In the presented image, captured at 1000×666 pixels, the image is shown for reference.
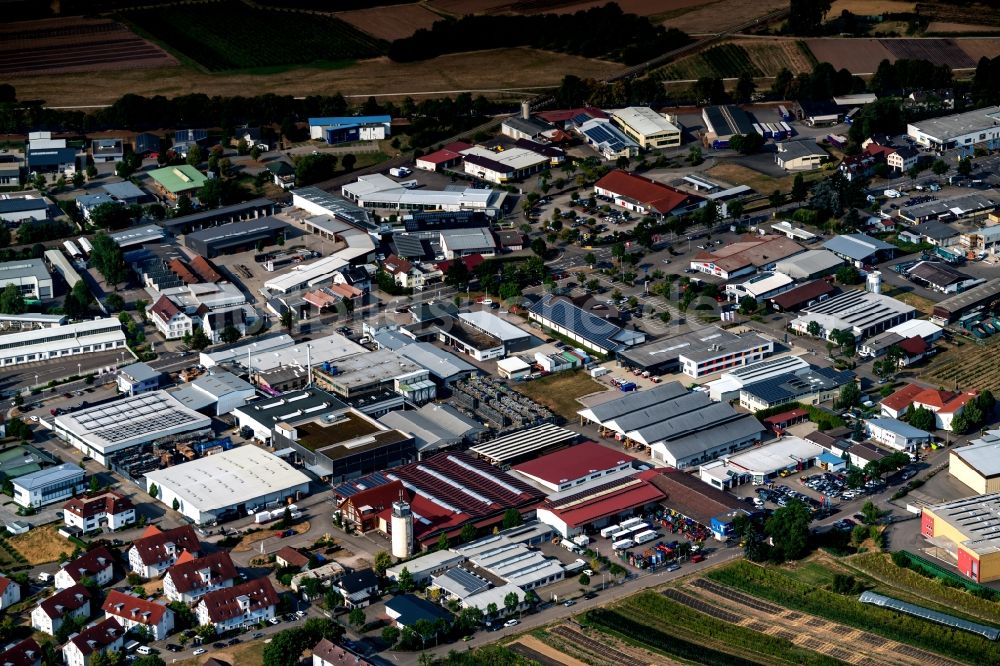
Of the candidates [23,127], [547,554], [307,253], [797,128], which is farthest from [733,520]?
[23,127]

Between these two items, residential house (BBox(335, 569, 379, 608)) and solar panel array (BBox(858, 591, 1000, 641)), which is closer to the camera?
solar panel array (BBox(858, 591, 1000, 641))

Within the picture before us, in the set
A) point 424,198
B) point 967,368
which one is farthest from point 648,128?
point 967,368

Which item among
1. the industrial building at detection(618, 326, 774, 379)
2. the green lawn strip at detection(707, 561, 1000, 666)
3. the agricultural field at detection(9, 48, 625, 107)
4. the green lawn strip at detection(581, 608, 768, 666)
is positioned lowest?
the green lawn strip at detection(581, 608, 768, 666)

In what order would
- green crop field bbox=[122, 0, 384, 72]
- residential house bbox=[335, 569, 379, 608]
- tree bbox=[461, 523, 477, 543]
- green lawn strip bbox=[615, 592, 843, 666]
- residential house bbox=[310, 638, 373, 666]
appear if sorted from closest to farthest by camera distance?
residential house bbox=[310, 638, 373, 666]
green lawn strip bbox=[615, 592, 843, 666]
residential house bbox=[335, 569, 379, 608]
tree bbox=[461, 523, 477, 543]
green crop field bbox=[122, 0, 384, 72]

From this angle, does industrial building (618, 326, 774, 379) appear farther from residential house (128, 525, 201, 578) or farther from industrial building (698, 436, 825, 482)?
residential house (128, 525, 201, 578)

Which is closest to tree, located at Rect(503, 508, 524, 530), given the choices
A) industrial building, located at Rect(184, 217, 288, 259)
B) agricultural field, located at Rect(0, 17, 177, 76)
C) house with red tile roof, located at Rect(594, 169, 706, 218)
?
industrial building, located at Rect(184, 217, 288, 259)

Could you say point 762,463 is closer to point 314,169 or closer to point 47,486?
point 47,486
